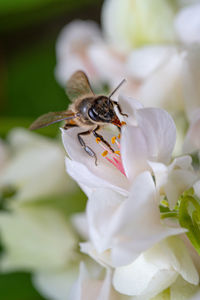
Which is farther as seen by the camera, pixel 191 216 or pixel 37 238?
pixel 37 238

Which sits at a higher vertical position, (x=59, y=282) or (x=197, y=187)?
(x=197, y=187)

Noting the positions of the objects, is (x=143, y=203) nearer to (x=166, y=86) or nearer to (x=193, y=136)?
(x=193, y=136)

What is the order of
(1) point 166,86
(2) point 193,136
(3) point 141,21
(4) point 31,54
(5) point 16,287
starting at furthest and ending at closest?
(4) point 31,54 < (5) point 16,287 < (3) point 141,21 < (1) point 166,86 < (2) point 193,136

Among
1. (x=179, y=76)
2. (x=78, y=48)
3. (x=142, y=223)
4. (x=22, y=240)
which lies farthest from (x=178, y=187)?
(x=78, y=48)

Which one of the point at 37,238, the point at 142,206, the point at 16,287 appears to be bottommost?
the point at 16,287

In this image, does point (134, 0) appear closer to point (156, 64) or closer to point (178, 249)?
point (156, 64)

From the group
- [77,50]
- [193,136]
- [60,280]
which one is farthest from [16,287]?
[193,136]
